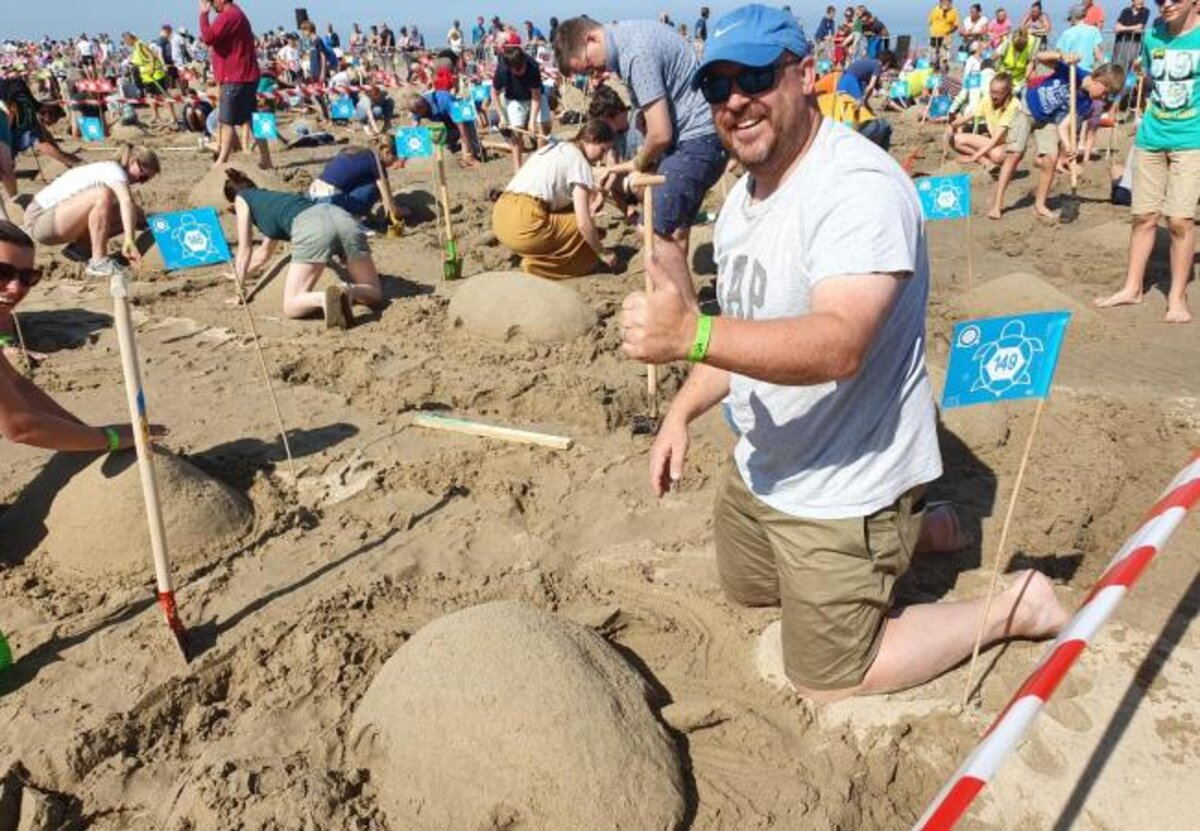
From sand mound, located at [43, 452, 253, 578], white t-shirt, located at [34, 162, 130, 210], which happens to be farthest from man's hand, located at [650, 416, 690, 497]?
white t-shirt, located at [34, 162, 130, 210]

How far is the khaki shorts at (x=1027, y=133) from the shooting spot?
8195 millimetres

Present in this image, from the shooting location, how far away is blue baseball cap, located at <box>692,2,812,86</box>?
6.66 ft

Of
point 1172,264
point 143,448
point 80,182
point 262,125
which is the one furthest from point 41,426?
point 262,125

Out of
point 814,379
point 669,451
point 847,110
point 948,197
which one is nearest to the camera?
point 814,379

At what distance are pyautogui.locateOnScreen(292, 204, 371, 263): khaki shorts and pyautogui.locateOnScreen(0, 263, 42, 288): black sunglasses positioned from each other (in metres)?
2.75

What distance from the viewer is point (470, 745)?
2.10 m

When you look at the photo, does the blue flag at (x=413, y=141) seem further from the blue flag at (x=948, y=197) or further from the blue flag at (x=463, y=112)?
the blue flag at (x=948, y=197)

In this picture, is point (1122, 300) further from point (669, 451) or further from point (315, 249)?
point (315, 249)

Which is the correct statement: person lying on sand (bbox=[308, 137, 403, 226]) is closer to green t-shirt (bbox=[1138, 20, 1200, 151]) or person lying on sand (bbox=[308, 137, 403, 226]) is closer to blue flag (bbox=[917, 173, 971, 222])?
blue flag (bbox=[917, 173, 971, 222])

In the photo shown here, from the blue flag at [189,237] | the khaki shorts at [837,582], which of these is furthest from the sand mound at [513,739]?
the blue flag at [189,237]

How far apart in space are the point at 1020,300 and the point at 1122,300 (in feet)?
3.62

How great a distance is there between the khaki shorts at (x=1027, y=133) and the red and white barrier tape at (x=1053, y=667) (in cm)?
720

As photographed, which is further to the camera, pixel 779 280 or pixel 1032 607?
pixel 1032 607

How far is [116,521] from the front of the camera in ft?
10.6
